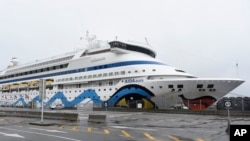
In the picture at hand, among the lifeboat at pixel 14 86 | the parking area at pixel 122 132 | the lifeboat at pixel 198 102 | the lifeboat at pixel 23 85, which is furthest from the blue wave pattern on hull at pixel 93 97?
the parking area at pixel 122 132

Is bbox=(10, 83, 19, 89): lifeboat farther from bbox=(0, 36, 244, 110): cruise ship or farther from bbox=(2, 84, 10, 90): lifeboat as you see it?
bbox=(0, 36, 244, 110): cruise ship

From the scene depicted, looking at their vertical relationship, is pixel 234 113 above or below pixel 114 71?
below

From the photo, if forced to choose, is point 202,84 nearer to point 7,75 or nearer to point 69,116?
point 69,116

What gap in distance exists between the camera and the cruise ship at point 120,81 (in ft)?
141

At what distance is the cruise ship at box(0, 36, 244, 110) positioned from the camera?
141ft

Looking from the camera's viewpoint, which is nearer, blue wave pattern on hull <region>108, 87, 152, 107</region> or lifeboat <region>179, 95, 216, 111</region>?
lifeboat <region>179, 95, 216, 111</region>

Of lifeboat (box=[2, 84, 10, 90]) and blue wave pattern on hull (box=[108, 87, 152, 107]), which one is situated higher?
lifeboat (box=[2, 84, 10, 90])

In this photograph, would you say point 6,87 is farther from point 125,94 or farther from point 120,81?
point 125,94

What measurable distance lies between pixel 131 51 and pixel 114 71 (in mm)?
4244

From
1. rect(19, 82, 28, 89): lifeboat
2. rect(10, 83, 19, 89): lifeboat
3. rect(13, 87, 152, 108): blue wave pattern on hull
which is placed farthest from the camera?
rect(10, 83, 19, 89): lifeboat

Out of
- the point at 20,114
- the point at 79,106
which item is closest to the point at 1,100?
the point at 79,106

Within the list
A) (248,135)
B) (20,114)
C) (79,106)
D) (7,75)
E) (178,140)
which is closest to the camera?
(248,135)

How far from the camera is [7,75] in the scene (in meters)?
85.6

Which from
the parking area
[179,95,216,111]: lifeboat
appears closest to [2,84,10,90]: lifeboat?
[179,95,216,111]: lifeboat
